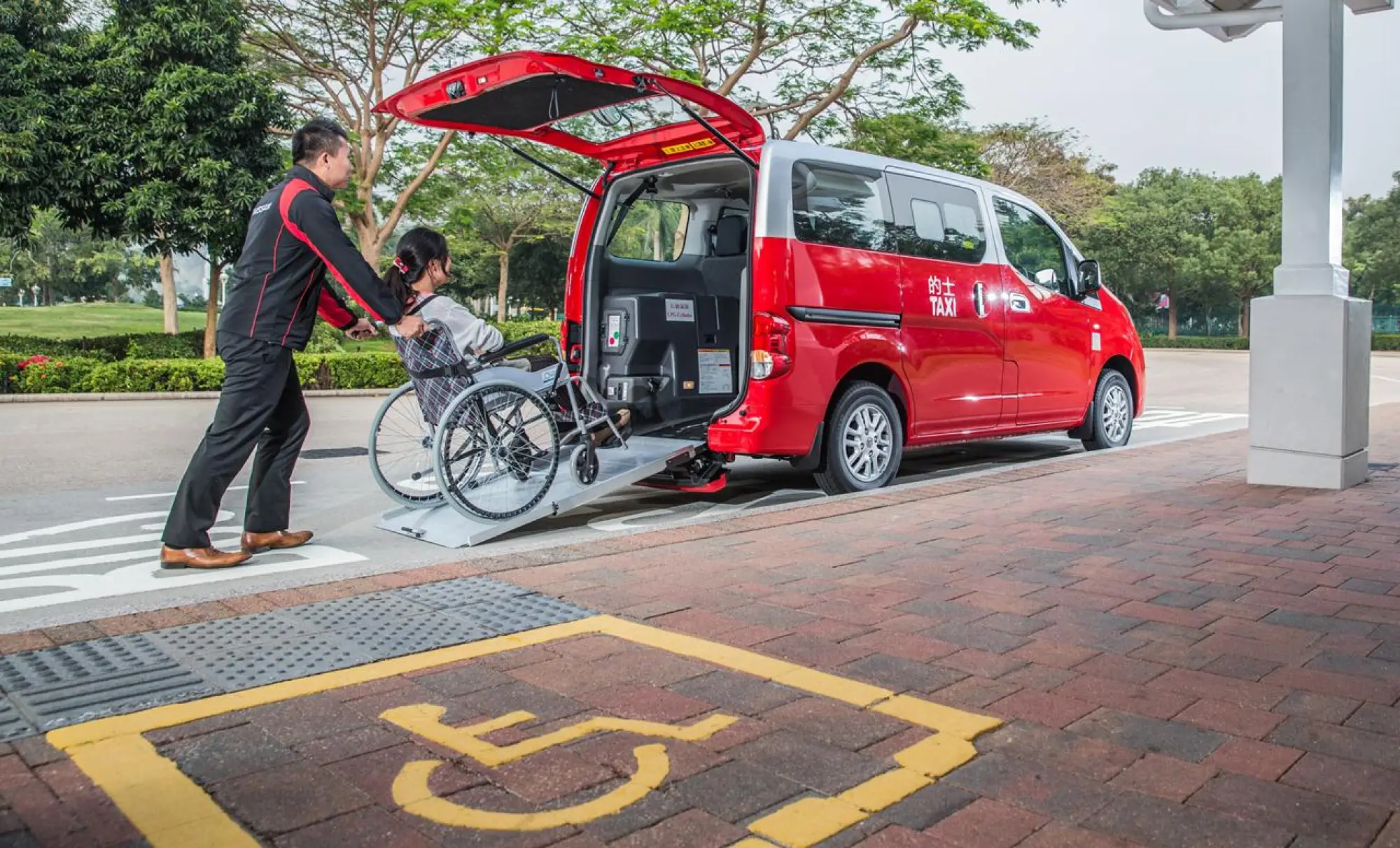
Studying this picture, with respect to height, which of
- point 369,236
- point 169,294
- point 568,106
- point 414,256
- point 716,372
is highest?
point 369,236

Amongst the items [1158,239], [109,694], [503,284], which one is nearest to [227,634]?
[109,694]

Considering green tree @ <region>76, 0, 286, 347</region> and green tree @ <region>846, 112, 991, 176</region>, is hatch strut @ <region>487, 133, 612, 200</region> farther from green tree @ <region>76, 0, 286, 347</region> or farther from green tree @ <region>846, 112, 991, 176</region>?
green tree @ <region>76, 0, 286, 347</region>

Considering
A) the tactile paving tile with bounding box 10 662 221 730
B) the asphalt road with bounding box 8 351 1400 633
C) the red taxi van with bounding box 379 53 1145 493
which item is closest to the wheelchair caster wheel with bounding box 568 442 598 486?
the asphalt road with bounding box 8 351 1400 633

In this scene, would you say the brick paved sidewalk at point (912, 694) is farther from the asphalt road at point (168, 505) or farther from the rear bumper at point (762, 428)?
Answer: the rear bumper at point (762, 428)

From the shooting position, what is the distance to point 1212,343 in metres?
53.5

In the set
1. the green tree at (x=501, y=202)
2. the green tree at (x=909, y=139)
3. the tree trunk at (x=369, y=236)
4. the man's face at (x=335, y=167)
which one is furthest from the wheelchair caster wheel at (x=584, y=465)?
the green tree at (x=501, y=202)

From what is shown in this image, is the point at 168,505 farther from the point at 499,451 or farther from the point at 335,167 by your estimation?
the point at 335,167

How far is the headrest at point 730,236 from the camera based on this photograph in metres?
7.32

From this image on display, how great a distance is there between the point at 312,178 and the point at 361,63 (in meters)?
19.5

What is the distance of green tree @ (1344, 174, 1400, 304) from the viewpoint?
54281 mm

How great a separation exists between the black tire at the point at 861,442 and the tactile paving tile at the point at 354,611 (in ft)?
10.6

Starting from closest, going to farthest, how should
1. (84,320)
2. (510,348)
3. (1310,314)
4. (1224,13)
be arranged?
(510,348)
(1310,314)
(1224,13)
(84,320)

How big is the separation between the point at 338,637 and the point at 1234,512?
4.77 m

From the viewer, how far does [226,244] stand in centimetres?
1998
